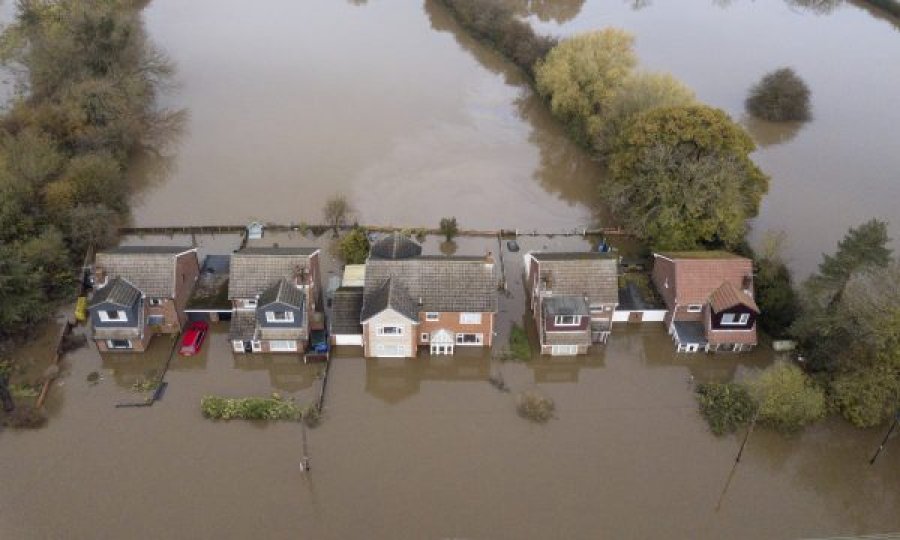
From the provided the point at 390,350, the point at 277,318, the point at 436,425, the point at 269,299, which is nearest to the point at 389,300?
the point at 390,350

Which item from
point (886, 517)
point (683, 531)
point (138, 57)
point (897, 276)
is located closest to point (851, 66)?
point (897, 276)

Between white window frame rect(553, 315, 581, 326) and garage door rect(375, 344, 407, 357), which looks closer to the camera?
white window frame rect(553, 315, 581, 326)

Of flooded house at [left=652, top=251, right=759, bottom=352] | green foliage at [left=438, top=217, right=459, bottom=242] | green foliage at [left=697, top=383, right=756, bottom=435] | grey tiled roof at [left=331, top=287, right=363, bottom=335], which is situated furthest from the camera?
green foliage at [left=438, top=217, right=459, bottom=242]

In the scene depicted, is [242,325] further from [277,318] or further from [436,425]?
[436,425]

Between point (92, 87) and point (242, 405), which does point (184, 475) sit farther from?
point (92, 87)

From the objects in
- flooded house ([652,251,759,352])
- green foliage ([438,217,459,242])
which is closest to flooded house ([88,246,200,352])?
green foliage ([438,217,459,242])

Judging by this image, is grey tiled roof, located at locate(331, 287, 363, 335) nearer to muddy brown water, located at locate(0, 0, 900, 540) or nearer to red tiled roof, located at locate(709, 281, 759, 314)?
muddy brown water, located at locate(0, 0, 900, 540)

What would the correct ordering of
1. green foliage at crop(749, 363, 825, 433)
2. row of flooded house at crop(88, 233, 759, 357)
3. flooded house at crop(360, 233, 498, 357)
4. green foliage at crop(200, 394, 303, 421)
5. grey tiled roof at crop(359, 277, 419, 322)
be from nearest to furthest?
green foliage at crop(749, 363, 825, 433) < green foliage at crop(200, 394, 303, 421) < grey tiled roof at crop(359, 277, 419, 322) < flooded house at crop(360, 233, 498, 357) < row of flooded house at crop(88, 233, 759, 357)
